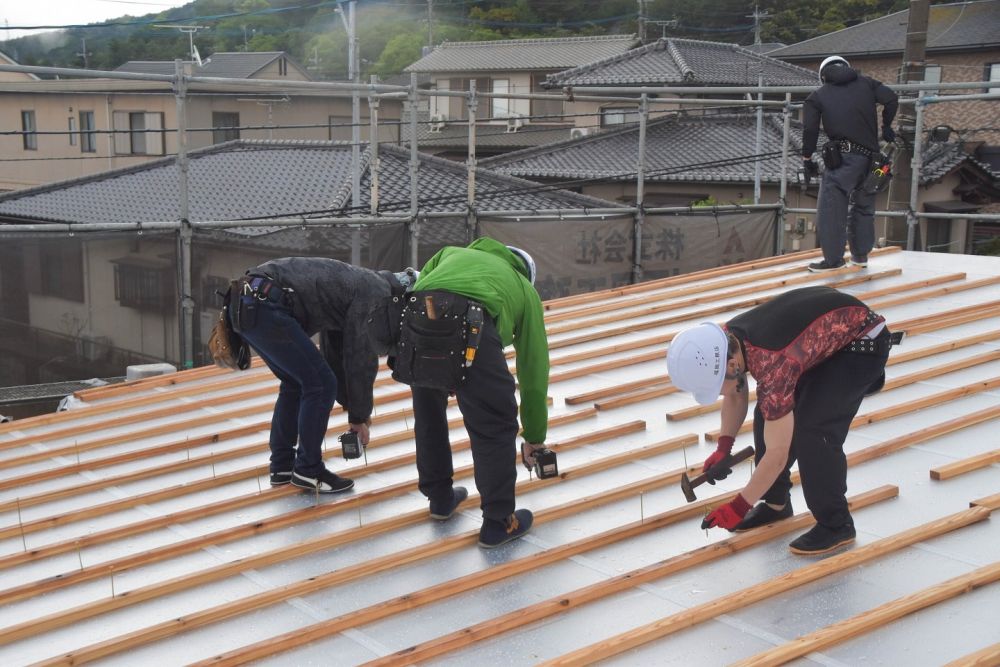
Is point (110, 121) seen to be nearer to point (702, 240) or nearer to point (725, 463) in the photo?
point (702, 240)

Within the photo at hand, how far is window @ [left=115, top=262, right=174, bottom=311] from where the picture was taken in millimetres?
6542

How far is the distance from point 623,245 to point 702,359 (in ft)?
21.4

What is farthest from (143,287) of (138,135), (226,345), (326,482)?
(138,135)

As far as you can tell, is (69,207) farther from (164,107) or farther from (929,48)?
(929,48)

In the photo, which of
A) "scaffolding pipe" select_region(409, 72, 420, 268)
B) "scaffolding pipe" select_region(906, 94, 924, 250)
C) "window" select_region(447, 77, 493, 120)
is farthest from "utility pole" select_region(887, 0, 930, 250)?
"window" select_region(447, 77, 493, 120)

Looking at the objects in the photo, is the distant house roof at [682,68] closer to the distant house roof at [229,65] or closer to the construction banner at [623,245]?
the distant house roof at [229,65]

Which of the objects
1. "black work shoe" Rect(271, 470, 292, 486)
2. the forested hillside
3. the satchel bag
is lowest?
"black work shoe" Rect(271, 470, 292, 486)

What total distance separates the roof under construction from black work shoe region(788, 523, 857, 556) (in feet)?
0.17

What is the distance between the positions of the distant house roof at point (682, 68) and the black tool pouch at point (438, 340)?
1935 centimetres

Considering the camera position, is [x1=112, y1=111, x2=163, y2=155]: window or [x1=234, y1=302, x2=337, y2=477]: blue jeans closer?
[x1=234, y1=302, x2=337, y2=477]: blue jeans

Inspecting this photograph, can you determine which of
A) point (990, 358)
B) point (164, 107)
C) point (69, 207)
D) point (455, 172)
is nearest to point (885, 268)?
point (990, 358)

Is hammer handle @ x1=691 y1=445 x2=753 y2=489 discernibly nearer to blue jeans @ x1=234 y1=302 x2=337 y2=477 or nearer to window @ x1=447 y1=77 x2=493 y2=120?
blue jeans @ x1=234 y1=302 x2=337 y2=477

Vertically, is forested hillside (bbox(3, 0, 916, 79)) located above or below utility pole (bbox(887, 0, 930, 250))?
above

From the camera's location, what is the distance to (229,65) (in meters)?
26.4
